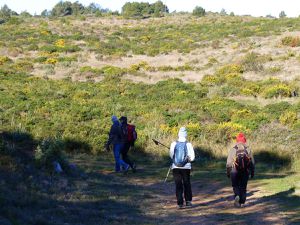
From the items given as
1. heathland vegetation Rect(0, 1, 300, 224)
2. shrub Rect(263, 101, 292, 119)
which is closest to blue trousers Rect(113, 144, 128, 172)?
heathland vegetation Rect(0, 1, 300, 224)

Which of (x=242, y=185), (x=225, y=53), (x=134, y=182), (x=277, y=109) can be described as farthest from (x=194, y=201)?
(x=225, y=53)

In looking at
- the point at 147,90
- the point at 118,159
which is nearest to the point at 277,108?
the point at 147,90

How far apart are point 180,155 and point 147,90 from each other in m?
19.0

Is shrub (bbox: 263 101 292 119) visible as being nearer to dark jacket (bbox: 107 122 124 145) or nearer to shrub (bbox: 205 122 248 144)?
shrub (bbox: 205 122 248 144)

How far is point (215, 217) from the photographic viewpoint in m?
8.98

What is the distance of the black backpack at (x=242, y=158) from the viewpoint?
9383 mm

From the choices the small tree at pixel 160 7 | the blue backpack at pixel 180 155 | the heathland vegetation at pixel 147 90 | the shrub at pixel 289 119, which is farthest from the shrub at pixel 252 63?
the small tree at pixel 160 7

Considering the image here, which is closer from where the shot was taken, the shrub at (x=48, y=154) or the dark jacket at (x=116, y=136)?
the shrub at (x=48, y=154)

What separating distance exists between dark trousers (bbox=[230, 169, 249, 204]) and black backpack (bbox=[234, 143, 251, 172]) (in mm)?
133

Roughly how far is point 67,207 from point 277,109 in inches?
588

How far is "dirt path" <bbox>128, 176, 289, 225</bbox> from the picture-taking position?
28.5 feet

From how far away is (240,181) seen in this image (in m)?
9.72

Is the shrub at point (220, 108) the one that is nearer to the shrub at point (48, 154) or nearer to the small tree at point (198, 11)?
the shrub at point (48, 154)

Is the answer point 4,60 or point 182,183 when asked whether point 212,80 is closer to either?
point 4,60
